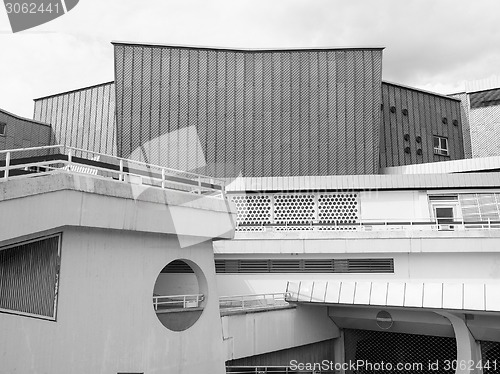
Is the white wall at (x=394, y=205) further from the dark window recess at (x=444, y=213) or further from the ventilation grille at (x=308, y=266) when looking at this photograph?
the ventilation grille at (x=308, y=266)

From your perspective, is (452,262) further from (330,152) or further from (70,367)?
(70,367)

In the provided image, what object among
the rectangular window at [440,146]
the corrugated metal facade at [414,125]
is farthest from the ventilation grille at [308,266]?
the rectangular window at [440,146]

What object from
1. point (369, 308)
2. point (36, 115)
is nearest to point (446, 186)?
point (369, 308)

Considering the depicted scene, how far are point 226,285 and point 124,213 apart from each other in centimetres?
692

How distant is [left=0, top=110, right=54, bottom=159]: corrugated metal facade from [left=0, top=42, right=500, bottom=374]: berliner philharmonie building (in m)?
0.08

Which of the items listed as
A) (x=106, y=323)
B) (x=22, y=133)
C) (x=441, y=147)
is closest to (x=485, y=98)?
(x=441, y=147)

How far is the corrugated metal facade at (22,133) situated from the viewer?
22188 mm

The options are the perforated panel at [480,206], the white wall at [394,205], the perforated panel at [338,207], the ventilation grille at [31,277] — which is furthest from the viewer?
the perforated panel at [338,207]

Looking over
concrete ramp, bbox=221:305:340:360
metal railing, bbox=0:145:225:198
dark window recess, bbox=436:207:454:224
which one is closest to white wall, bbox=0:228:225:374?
metal railing, bbox=0:145:225:198

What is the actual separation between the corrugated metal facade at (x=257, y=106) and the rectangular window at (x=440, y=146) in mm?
7094

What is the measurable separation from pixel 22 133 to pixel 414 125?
21.3 metres

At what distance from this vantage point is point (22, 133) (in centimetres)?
2330

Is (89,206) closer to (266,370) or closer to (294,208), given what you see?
(266,370)

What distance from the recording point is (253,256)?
14266mm
